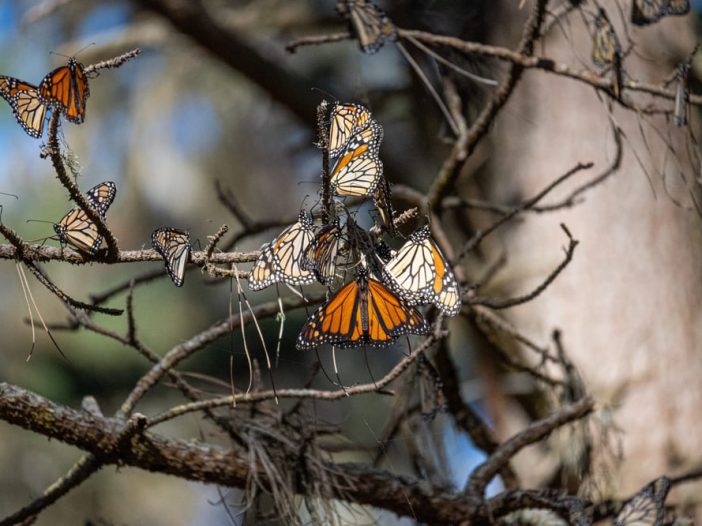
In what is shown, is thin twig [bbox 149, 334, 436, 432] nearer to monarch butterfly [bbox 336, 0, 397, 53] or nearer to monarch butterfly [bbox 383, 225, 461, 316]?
monarch butterfly [bbox 383, 225, 461, 316]

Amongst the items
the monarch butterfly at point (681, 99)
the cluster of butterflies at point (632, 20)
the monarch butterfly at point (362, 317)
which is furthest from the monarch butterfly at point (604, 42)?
the monarch butterfly at point (362, 317)

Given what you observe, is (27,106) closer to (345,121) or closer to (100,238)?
(100,238)

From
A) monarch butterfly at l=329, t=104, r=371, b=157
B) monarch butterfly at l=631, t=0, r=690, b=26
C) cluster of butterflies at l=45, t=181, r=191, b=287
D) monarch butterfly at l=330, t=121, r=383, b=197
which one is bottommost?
cluster of butterflies at l=45, t=181, r=191, b=287

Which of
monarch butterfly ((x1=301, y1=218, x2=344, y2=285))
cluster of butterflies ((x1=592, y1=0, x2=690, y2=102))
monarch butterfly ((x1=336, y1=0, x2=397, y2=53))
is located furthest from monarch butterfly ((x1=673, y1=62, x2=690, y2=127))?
monarch butterfly ((x1=301, y1=218, x2=344, y2=285))

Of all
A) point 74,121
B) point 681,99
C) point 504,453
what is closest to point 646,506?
point 504,453

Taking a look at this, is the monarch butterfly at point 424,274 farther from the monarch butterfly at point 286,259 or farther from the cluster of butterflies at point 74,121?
the cluster of butterflies at point 74,121

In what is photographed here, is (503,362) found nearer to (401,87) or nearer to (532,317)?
(532,317)

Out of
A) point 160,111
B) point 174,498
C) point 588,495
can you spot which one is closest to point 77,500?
point 174,498

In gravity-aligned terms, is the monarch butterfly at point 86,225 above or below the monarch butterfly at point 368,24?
below
